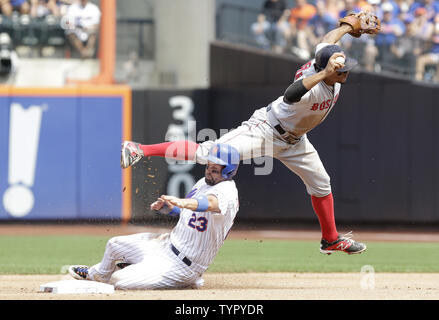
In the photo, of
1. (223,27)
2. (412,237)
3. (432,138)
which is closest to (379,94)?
(432,138)

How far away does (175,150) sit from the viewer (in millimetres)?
7441

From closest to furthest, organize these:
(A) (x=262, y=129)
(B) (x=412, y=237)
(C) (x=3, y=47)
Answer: (A) (x=262, y=129) → (B) (x=412, y=237) → (C) (x=3, y=47)

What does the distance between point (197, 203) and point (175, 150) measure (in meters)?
1.25

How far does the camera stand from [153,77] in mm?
15570

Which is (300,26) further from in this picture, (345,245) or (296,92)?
(296,92)

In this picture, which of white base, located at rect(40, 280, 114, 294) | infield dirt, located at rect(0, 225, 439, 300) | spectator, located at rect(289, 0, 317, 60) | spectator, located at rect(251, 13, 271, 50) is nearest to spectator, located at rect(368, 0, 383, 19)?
spectator, located at rect(289, 0, 317, 60)

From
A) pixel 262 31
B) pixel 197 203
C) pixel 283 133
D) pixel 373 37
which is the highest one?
pixel 262 31

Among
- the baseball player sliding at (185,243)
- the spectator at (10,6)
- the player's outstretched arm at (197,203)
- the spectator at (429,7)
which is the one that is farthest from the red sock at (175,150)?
the spectator at (10,6)

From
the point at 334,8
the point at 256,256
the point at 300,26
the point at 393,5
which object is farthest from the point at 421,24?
the point at 256,256

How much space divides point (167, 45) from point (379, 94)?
4.27 m

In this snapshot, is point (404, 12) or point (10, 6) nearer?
point (404, 12)

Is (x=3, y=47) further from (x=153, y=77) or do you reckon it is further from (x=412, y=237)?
(x=412, y=237)

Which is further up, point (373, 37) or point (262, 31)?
point (262, 31)

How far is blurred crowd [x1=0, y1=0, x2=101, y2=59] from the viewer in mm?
15125
